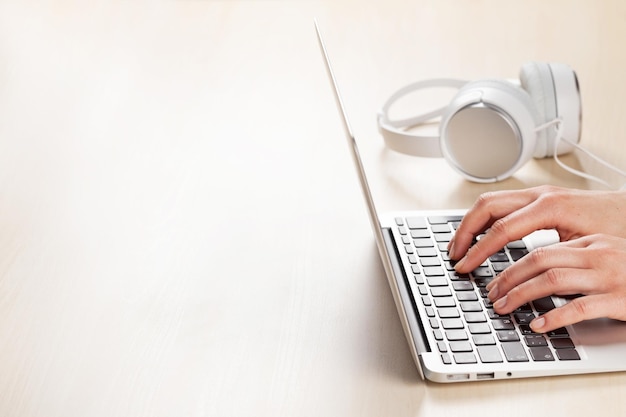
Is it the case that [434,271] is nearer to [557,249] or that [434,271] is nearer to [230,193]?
[557,249]

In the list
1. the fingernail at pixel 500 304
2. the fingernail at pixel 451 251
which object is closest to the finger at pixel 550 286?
the fingernail at pixel 500 304

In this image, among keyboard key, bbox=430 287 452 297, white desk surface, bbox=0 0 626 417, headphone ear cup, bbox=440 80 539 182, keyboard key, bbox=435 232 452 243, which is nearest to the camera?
white desk surface, bbox=0 0 626 417

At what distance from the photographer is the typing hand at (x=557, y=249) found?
918 mm

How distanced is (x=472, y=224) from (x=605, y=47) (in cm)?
73

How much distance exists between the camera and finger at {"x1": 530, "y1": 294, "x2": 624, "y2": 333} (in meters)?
0.91

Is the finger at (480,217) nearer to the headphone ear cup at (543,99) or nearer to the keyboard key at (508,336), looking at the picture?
the keyboard key at (508,336)

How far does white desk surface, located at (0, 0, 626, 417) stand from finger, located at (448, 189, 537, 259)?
96 mm

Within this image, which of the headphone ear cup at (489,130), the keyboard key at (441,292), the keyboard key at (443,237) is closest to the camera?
the keyboard key at (441,292)

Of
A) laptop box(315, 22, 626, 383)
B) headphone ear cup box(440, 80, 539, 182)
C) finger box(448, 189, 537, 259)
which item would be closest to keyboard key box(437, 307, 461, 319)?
laptop box(315, 22, 626, 383)

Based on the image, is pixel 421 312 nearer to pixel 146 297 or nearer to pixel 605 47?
pixel 146 297

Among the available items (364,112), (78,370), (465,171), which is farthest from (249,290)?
(364,112)

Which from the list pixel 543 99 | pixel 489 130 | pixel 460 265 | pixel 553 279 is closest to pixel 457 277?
pixel 460 265

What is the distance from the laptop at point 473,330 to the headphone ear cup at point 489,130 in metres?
0.20

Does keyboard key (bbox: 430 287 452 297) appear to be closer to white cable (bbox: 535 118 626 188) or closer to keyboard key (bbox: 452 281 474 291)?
keyboard key (bbox: 452 281 474 291)
